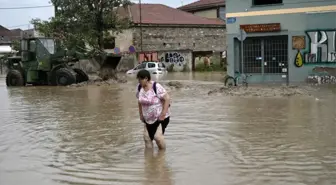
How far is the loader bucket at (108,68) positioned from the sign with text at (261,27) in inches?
384

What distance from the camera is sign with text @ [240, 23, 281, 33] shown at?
76.9 ft

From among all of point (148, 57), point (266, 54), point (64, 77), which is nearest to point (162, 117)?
point (266, 54)

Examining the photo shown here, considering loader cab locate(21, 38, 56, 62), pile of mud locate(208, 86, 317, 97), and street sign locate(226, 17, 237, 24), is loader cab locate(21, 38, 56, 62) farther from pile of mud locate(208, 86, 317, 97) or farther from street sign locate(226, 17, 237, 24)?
pile of mud locate(208, 86, 317, 97)

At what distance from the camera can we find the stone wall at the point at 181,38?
51.6m

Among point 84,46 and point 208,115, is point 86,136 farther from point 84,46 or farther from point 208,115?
point 84,46

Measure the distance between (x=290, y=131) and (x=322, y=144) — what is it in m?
1.62

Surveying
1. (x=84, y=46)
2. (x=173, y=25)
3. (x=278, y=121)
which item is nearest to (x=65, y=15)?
(x=84, y=46)

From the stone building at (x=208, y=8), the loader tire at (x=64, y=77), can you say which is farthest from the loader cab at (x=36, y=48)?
the stone building at (x=208, y=8)

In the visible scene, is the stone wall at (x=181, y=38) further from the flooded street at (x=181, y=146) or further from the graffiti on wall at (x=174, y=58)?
the flooded street at (x=181, y=146)

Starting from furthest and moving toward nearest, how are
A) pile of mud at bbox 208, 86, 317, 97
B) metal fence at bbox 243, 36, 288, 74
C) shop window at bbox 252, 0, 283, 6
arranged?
metal fence at bbox 243, 36, 288, 74 → shop window at bbox 252, 0, 283, 6 → pile of mud at bbox 208, 86, 317, 97

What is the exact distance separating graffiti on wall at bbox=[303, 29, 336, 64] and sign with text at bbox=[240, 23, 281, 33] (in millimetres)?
1444

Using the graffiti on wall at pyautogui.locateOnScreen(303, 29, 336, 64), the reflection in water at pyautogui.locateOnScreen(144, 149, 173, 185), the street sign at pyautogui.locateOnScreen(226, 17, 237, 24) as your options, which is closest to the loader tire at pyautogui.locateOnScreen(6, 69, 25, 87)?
the street sign at pyautogui.locateOnScreen(226, 17, 237, 24)

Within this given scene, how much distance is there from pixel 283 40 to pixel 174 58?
26553 mm

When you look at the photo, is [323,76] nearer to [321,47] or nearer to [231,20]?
[321,47]
